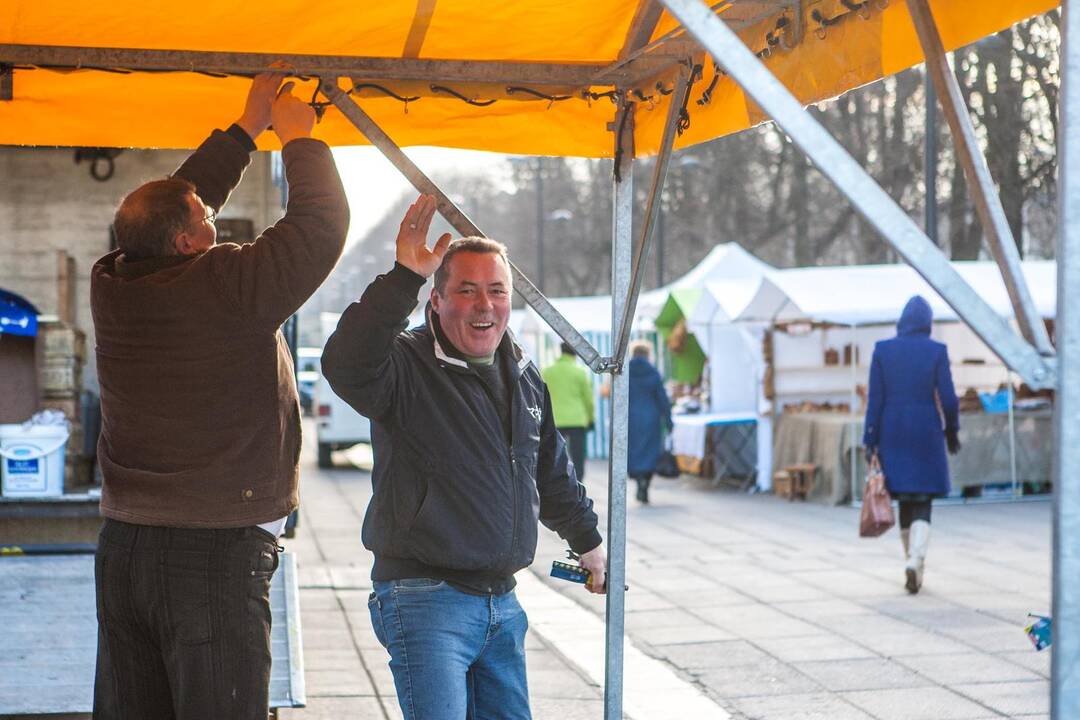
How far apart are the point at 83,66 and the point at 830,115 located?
2692 centimetres

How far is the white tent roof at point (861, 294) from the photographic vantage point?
50.0 feet

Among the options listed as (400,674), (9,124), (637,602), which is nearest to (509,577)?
(400,674)

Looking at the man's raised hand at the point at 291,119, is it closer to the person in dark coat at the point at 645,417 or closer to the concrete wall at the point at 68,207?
the concrete wall at the point at 68,207

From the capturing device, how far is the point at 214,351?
129 inches

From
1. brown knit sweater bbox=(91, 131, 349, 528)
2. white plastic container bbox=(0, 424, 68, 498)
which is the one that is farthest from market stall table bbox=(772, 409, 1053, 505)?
brown knit sweater bbox=(91, 131, 349, 528)

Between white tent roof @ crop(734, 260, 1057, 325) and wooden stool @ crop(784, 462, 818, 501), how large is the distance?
1.78m

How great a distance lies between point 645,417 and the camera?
1641cm

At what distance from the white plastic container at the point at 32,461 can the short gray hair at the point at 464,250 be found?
5639 mm

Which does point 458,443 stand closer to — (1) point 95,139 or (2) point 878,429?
(1) point 95,139

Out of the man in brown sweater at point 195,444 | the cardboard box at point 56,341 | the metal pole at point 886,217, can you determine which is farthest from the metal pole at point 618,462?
the cardboard box at point 56,341

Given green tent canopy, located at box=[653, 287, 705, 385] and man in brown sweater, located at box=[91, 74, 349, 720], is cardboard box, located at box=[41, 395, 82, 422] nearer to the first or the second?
man in brown sweater, located at box=[91, 74, 349, 720]

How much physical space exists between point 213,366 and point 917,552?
7108 millimetres

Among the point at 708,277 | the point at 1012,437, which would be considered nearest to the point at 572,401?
the point at 1012,437

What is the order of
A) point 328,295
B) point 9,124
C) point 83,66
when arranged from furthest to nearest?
point 328,295 < point 9,124 < point 83,66
